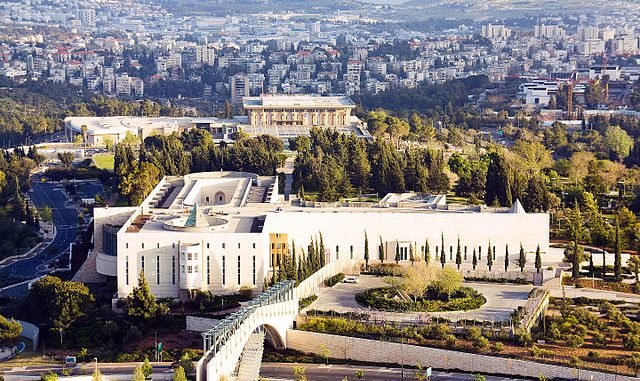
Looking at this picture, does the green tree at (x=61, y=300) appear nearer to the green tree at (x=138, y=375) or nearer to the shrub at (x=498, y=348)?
the green tree at (x=138, y=375)

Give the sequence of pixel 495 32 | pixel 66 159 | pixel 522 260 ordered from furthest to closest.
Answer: pixel 495 32 → pixel 66 159 → pixel 522 260

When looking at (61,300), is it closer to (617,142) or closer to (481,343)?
(481,343)

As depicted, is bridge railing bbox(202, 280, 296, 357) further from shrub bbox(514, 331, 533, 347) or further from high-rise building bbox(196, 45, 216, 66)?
high-rise building bbox(196, 45, 216, 66)

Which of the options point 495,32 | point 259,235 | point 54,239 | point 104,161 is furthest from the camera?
point 495,32

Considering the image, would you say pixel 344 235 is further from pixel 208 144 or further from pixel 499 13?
pixel 499 13

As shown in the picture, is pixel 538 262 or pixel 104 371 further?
pixel 538 262

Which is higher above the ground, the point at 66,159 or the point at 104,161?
the point at 66,159

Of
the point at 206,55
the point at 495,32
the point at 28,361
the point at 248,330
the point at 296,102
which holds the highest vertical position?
the point at 495,32

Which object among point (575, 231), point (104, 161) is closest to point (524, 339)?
point (575, 231)
